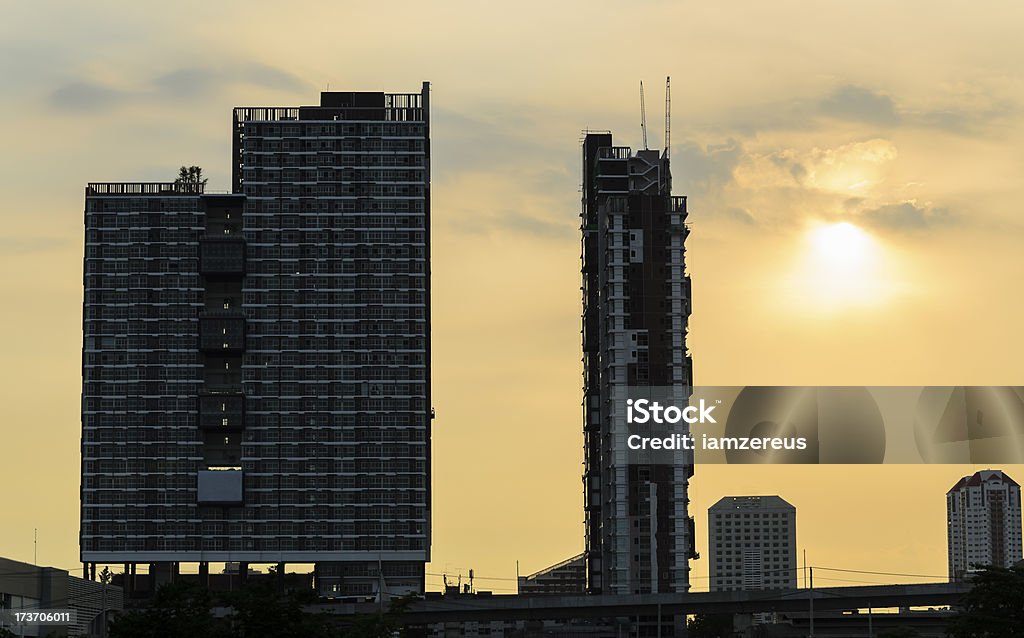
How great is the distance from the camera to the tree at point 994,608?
122m

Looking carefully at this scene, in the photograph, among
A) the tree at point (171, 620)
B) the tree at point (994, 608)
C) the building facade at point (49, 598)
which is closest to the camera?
the tree at point (171, 620)

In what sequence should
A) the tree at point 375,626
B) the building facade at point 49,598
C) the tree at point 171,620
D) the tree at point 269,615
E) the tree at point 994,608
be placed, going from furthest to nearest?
the building facade at point 49,598 < the tree at point 994,608 < the tree at point 375,626 < the tree at point 269,615 < the tree at point 171,620

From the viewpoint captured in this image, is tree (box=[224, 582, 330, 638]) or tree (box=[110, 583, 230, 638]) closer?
tree (box=[110, 583, 230, 638])

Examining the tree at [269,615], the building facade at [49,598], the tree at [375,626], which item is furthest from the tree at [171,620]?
the building facade at [49,598]

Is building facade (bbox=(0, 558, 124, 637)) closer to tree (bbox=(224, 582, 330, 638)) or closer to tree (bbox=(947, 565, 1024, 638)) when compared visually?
tree (bbox=(224, 582, 330, 638))

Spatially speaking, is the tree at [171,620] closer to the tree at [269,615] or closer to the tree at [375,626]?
the tree at [269,615]

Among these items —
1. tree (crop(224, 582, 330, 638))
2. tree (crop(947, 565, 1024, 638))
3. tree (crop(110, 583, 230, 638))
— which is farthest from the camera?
tree (crop(947, 565, 1024, 638))

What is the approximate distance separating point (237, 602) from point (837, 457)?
269ft

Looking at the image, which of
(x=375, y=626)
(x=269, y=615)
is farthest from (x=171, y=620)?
(x=375, y=626)

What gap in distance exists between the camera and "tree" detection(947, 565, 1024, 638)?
122m

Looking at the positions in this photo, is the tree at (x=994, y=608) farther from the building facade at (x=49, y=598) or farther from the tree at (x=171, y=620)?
the building facade at (x=49, y=598)

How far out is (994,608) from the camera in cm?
12400

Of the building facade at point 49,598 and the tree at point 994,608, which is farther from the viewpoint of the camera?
the building facade at point 49,598

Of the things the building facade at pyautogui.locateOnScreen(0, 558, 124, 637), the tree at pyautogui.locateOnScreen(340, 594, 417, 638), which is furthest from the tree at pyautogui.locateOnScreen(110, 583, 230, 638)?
the building facade at pyautogui.locateOnScreen(0, 558, 124, 637)
